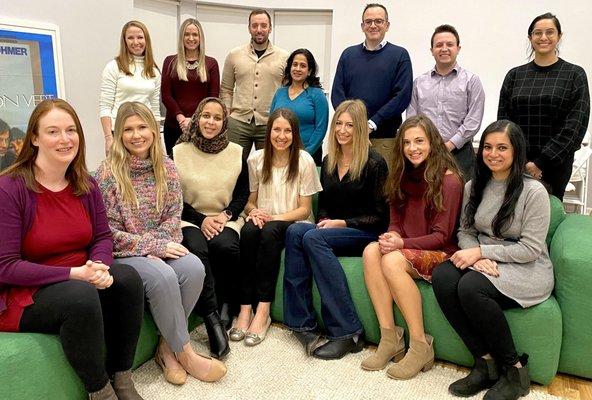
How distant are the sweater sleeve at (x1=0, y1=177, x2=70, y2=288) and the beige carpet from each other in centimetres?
65

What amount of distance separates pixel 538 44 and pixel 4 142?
10.4 ft

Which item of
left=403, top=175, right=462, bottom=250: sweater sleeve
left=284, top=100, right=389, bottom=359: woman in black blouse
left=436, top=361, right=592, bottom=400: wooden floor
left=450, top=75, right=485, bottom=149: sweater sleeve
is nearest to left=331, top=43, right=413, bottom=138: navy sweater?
left=450, top=75, right=485, bottom=149: sweater sleeve

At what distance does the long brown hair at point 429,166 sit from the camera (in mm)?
2191

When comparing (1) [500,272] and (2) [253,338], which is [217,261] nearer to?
(2) [253,338]

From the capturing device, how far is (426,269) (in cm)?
210

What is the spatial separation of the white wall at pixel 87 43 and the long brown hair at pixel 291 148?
6.00 ft

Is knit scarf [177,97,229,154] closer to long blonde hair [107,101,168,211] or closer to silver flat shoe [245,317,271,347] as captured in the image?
long blonde hair [107,101,168,211]

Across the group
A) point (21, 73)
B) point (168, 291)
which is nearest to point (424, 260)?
point (168, 291)

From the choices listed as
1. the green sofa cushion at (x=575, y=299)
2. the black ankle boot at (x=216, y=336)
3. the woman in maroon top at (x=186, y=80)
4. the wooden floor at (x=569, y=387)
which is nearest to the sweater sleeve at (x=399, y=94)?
the woman in maroon top at (x=186, y=80)

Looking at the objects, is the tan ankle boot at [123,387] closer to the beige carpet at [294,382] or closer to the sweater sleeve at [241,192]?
the beige carpet at [294,382]

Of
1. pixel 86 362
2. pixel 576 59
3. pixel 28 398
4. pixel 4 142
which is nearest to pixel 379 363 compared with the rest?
pixel 86 362

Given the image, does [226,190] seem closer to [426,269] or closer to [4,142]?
[426,269]

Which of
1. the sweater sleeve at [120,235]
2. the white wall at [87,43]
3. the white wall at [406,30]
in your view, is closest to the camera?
the sweater sleeve at [120,235]

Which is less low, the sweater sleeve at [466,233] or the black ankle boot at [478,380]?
the sweater sleeve at [466,233]
